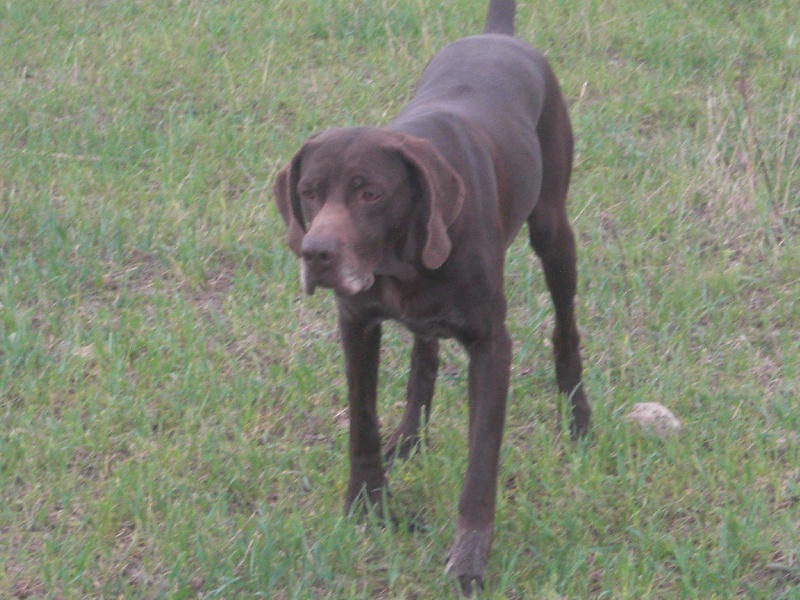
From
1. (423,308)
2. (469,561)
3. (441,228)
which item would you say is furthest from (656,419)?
(441,228)

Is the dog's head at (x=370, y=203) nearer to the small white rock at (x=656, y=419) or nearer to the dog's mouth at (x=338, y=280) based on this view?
the dog's mouth at (x=338, y=280)

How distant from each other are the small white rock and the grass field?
6cm

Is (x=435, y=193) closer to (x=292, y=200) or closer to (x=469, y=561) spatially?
(x=292, y=200)

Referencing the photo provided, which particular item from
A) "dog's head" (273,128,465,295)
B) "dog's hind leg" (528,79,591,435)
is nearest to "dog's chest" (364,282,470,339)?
"dog's head" (273,128,465,295)

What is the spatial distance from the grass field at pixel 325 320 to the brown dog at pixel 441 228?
258 mm

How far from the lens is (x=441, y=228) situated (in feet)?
10.3

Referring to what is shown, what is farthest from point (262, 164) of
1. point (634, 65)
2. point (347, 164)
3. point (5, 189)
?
point (347, 164)

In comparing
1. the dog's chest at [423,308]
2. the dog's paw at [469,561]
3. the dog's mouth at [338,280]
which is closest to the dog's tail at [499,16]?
the dog's chest at [423,308]

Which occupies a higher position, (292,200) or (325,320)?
(292,200)

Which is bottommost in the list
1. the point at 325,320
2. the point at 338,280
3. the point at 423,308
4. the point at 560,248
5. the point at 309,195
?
the point at 325,320

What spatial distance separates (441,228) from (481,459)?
726mm

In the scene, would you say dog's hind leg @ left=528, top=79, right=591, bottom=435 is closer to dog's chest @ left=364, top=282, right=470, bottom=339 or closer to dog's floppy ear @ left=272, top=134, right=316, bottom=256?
dog's chest @ left=364, top=282, right=470, bottom=339

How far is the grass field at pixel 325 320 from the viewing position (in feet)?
11.6

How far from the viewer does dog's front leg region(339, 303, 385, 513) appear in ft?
12.0
